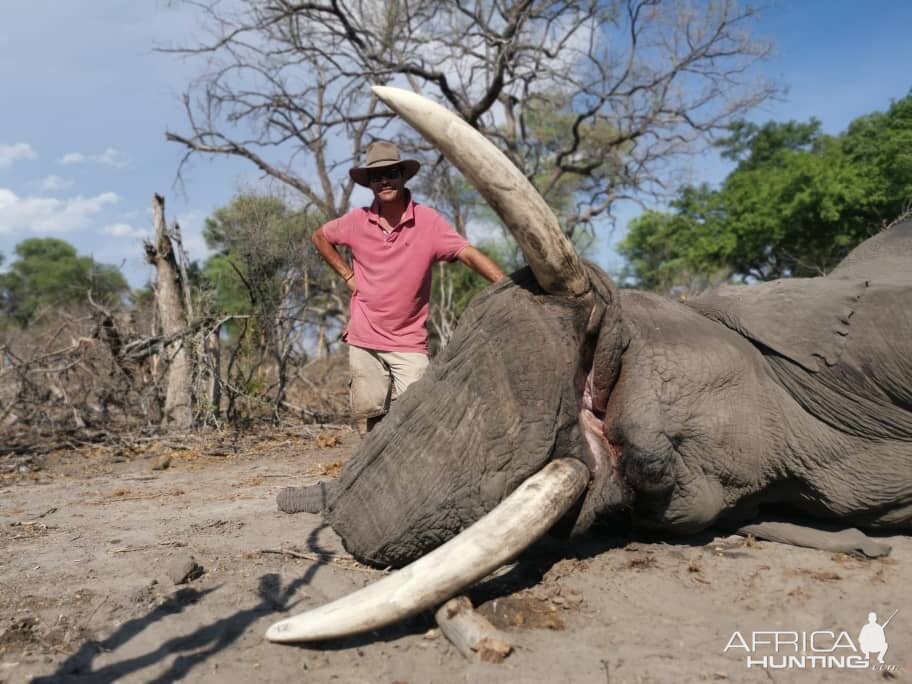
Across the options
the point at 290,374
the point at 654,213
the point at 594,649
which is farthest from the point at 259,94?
the point at 654,213

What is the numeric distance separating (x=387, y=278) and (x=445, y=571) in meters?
2.07

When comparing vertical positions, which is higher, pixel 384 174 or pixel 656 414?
pixel 384 174

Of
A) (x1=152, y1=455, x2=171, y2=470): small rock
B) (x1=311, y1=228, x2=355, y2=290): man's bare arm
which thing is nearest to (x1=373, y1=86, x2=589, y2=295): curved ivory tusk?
(x1=311, y1=228, x2=355, y2=290): man's bare arm

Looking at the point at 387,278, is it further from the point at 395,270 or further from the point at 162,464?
the point at 162,464

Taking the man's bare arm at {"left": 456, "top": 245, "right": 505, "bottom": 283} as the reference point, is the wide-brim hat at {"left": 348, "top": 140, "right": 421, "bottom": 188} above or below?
above

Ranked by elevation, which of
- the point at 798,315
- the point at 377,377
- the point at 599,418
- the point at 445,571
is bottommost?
the point at 445,571

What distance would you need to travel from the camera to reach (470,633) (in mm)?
2443

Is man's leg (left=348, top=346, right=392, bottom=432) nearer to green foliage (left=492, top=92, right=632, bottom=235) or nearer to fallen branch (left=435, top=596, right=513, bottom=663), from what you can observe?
fallen branch (left=435, top=596, right=513, bottom=663)

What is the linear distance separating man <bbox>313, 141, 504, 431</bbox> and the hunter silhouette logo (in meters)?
2.34

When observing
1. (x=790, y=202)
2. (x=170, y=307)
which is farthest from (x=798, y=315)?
(x=790, y=202)

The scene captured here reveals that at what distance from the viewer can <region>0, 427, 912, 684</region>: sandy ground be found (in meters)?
2.38

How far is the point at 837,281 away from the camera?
3.50 m

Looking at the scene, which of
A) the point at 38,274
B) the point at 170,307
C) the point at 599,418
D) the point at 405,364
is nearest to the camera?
the point at 599,418

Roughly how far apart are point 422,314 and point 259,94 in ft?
42.7
